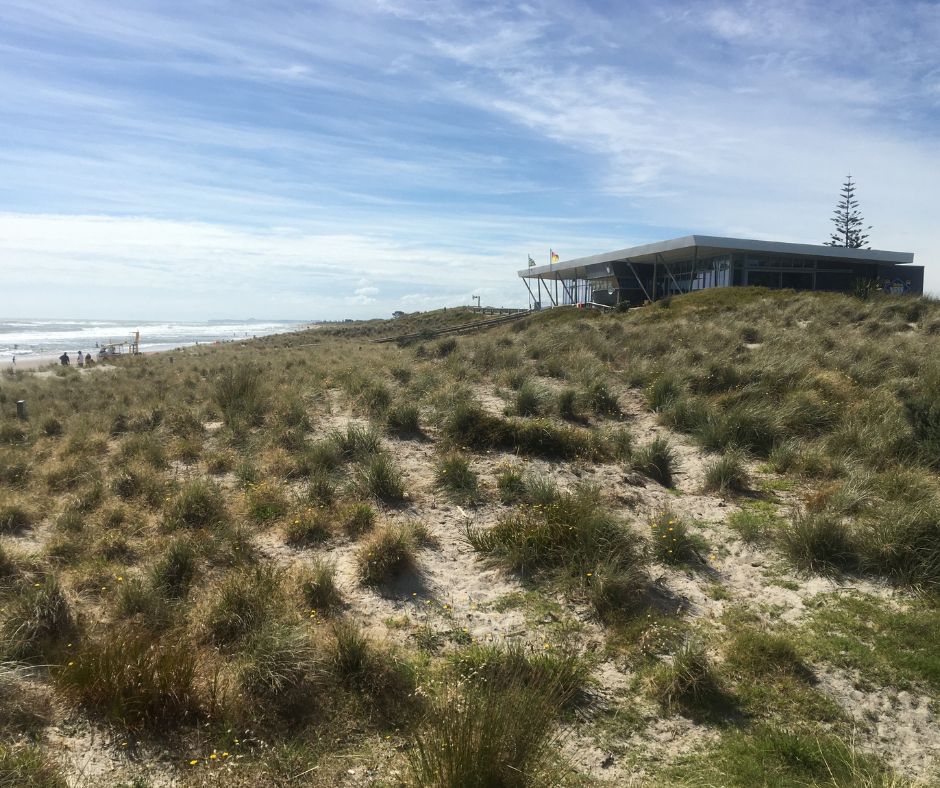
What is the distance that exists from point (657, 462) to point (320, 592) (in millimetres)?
5444

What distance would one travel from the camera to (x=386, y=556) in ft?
21.5

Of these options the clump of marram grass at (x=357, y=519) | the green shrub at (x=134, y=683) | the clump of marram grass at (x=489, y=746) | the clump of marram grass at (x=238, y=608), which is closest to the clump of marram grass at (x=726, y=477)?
the clump of marram grass at (x=357, y=519)

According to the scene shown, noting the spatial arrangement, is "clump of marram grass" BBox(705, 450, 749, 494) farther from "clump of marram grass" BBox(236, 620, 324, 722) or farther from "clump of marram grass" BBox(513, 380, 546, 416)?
"clump of marram grass" BBox(236, 620, 324, 722)

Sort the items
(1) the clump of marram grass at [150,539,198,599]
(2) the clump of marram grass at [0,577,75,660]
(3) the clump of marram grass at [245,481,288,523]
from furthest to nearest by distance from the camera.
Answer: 1. (3) the clump of marram grass at [245,481,288,523]
2. (1) the clump of marram grass at [150,539,198,599]
3. (2) the clump of marram grass at [0,577,75,660]

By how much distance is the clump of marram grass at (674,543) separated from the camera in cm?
658

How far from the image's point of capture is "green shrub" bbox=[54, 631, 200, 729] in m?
4.17

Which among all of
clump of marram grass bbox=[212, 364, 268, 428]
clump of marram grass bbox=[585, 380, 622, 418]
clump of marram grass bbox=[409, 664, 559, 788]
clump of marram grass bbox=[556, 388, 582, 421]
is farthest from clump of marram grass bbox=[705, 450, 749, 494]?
clump of marram grass bbox=[212, 364, 268, 428]

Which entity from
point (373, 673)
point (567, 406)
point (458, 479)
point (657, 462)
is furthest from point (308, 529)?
point (567, 406)

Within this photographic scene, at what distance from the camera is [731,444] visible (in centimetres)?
962

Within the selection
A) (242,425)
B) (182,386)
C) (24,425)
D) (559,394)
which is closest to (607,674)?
(559,394)

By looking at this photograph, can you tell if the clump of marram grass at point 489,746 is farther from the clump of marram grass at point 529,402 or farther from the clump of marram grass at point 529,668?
the clump of marram grass at point 529,402

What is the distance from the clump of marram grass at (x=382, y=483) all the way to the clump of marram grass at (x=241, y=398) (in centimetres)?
443

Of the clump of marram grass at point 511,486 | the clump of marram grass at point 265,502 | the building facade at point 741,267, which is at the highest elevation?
the building facade at point 741,267

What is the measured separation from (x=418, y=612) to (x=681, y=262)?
50.7 metres
